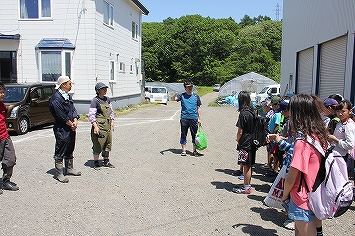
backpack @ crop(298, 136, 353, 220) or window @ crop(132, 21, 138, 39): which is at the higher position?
window @ crop(132, 21, 138, 39)

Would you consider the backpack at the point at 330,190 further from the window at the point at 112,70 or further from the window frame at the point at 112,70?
the window at the point at 112,70

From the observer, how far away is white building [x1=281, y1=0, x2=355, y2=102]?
10.8m

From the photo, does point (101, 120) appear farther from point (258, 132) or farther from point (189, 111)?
point (258, 132)

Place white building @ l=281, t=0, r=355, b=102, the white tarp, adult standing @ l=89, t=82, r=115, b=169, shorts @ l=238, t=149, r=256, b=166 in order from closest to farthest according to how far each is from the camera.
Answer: shorts @ l=238, t=149, r=256, b=166, adult standing @ l=89, t=82, r=115, b=169, white building @ l=281, t=0, r=355, b=102, the white tarp

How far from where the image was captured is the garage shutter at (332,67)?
11.6 metres

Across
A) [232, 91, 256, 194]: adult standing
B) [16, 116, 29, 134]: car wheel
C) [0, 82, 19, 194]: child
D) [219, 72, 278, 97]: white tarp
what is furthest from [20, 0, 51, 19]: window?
[219, 72, 278, 97]: white tarp

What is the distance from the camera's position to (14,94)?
12.1 m

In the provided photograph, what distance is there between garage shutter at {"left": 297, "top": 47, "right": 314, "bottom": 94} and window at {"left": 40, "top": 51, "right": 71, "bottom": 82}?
457 inches

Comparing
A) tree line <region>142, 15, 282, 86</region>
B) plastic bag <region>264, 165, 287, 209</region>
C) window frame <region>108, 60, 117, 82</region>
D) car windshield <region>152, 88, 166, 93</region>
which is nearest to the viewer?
plastic bag <region>264, 165, 287, 209</region>

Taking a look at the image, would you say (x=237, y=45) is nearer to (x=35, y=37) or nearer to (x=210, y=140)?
(x=35, y=37)

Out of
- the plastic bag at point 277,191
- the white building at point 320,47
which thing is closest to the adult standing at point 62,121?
the plastic bag at point 277,191

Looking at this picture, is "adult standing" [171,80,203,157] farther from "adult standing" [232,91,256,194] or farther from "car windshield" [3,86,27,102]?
"car windshield" [3,86,27,102]

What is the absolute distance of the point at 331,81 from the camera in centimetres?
1266

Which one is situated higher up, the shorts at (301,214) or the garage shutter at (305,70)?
the garage shutter at (305,70)
